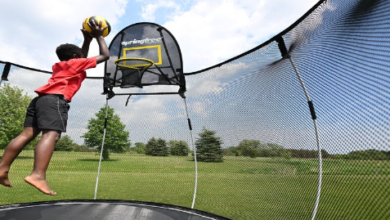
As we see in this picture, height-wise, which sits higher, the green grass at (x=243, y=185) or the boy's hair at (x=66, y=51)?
the boy's hair at (x=66, y=51)

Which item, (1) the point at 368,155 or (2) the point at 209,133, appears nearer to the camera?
(1) the point at 368,155

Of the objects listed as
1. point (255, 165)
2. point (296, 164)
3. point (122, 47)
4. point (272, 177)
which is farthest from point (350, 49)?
point (122, 47)

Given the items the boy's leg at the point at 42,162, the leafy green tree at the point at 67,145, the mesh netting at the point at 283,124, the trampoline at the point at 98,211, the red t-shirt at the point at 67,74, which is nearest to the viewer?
the mesh netting at the point at 283,124

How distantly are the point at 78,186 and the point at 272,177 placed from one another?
11.8 ft

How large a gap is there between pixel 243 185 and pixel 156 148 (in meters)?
1.28

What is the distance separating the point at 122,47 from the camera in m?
2.95

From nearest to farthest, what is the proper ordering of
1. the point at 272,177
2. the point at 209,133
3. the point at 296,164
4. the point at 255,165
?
the point at 296,164 < the point at 272,177 < the point at 255,165 < the point at 209,133

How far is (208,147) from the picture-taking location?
2.91 m

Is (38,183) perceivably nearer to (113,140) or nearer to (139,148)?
(139,148)

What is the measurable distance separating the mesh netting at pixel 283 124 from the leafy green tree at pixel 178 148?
0.28 feet

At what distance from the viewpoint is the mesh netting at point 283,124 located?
3.72 feet

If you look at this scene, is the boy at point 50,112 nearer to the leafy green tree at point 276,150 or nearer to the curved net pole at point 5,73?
the leafy green tree at point 276,150

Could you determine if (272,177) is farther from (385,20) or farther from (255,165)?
(385,20)

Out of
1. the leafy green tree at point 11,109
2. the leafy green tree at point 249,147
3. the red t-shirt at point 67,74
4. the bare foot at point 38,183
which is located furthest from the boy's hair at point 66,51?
the leafy green tree at point 11,109
